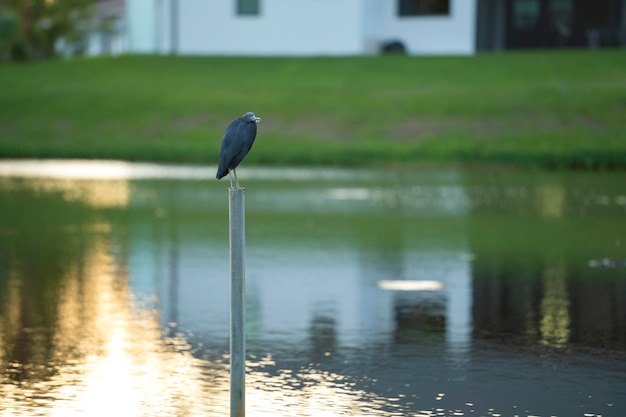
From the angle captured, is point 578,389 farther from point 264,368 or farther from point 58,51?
point 58,51

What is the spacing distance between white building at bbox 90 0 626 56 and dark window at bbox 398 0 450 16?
0.04 meters

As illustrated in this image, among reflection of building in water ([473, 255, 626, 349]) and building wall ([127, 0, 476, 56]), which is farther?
building wall ([127, 0, 476, 56])

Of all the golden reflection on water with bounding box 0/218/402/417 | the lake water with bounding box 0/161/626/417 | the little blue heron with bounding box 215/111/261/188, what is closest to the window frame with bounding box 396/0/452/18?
the lake water with bounding box 0/161/626/417

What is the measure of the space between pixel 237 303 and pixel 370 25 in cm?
4201

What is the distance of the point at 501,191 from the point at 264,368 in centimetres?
1625

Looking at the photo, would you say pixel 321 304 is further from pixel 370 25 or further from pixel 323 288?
pixel 370 25

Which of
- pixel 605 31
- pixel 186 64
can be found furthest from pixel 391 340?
pixel 605 31

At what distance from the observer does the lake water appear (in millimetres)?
9148

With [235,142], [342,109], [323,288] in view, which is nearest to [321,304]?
[323,288]

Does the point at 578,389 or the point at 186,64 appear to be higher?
the point at 186,64

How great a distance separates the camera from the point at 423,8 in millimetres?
48688

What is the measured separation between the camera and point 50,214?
21125 mm

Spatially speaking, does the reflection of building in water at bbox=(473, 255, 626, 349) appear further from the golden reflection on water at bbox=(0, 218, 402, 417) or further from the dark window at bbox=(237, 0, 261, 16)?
the dark window at bbox=(237, 0, 261, 16)

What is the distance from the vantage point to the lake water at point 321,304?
360 inches
